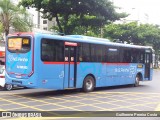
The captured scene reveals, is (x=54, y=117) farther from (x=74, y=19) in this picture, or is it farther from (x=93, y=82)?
(x=74, y=19)

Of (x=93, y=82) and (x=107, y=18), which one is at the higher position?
(x=107, y=18)

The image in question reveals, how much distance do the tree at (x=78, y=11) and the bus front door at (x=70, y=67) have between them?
7664mm

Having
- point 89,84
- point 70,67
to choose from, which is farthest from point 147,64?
point 70,67

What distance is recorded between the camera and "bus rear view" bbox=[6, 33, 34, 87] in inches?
533

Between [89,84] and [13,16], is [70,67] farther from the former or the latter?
[13,16]

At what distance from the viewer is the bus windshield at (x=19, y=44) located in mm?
13711

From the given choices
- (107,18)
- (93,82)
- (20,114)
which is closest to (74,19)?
(107,18)

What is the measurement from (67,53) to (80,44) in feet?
3.61

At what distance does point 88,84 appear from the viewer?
16516 mm

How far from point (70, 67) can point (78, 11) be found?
29.8ft

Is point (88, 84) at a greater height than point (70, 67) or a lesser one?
lesser

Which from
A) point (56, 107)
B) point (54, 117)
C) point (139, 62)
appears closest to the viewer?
point (54, 117)

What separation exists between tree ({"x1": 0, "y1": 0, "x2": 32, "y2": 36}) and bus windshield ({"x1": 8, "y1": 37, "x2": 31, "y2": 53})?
10.7 m

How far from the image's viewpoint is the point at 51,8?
75.4ft
